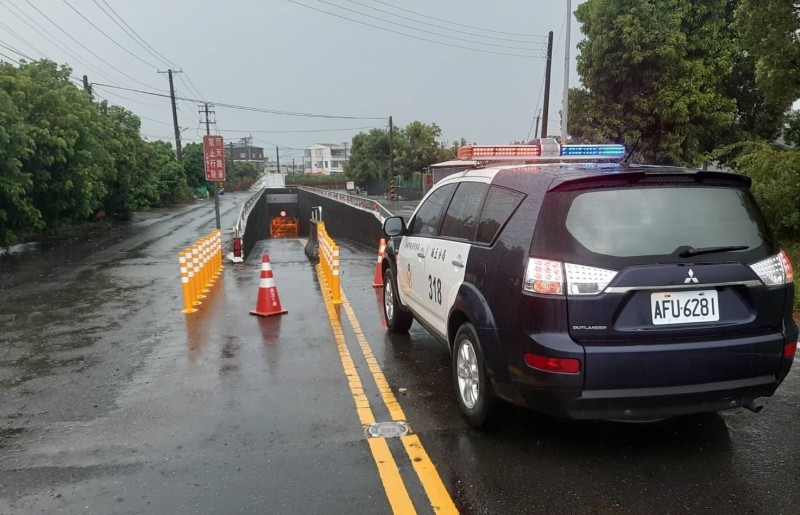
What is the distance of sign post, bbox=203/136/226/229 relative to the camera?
1884 cm

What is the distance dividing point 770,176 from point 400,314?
855 cm

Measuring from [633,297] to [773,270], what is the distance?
97cm

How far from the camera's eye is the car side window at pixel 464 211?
4332 millimetres

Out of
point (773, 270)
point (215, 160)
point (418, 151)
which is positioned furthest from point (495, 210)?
point (418, 151)

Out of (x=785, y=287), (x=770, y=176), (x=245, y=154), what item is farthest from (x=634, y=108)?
(x=245, y=154)

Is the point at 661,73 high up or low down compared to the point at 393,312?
up

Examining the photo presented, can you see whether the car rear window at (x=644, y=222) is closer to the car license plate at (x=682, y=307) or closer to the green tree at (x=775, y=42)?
the car license plate at (x=682, y=307)

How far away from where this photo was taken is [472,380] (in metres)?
4.07

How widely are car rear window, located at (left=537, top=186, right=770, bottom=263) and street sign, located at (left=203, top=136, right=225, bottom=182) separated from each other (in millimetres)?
16973

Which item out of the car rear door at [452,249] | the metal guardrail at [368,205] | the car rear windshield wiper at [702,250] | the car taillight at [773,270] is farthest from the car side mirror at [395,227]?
the metal guardrail at [368,205]

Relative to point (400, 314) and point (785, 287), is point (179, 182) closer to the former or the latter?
point (400, 314)

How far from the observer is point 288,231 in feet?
177

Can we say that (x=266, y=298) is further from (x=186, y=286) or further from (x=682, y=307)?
(x=682, y=307)

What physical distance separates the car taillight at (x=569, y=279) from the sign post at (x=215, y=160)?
54.7 ft
